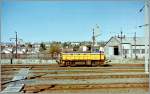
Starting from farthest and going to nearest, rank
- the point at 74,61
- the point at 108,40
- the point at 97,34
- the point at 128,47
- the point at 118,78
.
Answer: the point at 108,40 → the point at 128,47 → the point at 97,34 → the point at 74,61 → the point at 118,78

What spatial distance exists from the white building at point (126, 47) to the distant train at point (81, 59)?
16191 mm

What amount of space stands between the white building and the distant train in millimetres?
16191

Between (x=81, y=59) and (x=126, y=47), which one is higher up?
(x=126, y=47)

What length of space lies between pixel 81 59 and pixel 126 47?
18.6 m

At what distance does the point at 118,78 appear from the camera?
37.2 feet

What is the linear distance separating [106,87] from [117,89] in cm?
45

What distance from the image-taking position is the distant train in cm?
2066

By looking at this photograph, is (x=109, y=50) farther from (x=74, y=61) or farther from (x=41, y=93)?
(x=41, y=93)

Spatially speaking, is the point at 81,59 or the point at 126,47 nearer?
the point at 81,59

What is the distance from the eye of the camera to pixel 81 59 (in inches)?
822

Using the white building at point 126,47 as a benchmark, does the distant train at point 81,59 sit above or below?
below

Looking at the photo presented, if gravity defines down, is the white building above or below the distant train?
above

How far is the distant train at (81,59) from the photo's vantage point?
813 inches

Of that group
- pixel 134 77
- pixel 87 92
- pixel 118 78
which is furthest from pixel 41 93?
pixel 134 77
